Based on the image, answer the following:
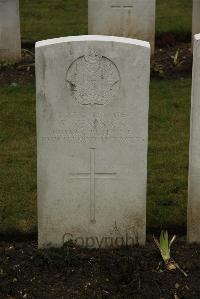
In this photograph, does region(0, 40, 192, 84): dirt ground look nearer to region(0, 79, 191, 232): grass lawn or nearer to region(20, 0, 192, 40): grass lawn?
region(0, 79, 191, 232): grass lawn

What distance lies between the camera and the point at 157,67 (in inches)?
407

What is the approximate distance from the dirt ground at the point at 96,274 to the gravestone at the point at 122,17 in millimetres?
6097

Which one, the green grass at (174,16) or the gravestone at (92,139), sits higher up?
the green grass at (174,16)

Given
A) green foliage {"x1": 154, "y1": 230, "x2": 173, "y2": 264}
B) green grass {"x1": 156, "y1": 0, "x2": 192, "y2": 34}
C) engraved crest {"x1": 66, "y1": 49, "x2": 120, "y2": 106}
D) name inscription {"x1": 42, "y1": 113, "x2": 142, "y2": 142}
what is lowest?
green foliage {"x1": 154, "y1": 230, "x2": 173, "y2": 264}

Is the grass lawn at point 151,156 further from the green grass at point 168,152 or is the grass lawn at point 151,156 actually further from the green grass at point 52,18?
the green grass at point 52,18

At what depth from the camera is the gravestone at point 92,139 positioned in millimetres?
5145

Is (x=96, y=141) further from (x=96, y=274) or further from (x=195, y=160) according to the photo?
(x=96, y=274)

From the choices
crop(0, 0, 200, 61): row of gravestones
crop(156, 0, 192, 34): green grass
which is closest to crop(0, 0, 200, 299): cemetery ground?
crop(0, 0, 200, 61): row of gravestones

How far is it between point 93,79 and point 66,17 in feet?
30.2

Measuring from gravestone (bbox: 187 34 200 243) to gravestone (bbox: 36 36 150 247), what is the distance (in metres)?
0.34

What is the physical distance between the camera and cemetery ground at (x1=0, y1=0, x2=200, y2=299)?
502 centimetres

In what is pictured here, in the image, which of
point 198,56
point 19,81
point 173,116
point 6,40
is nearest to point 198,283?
point 198,56

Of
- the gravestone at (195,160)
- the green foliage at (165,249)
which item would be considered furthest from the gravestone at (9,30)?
the green foliage at (165,249)

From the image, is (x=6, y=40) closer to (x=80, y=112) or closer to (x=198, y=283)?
(x=80, y=112)
